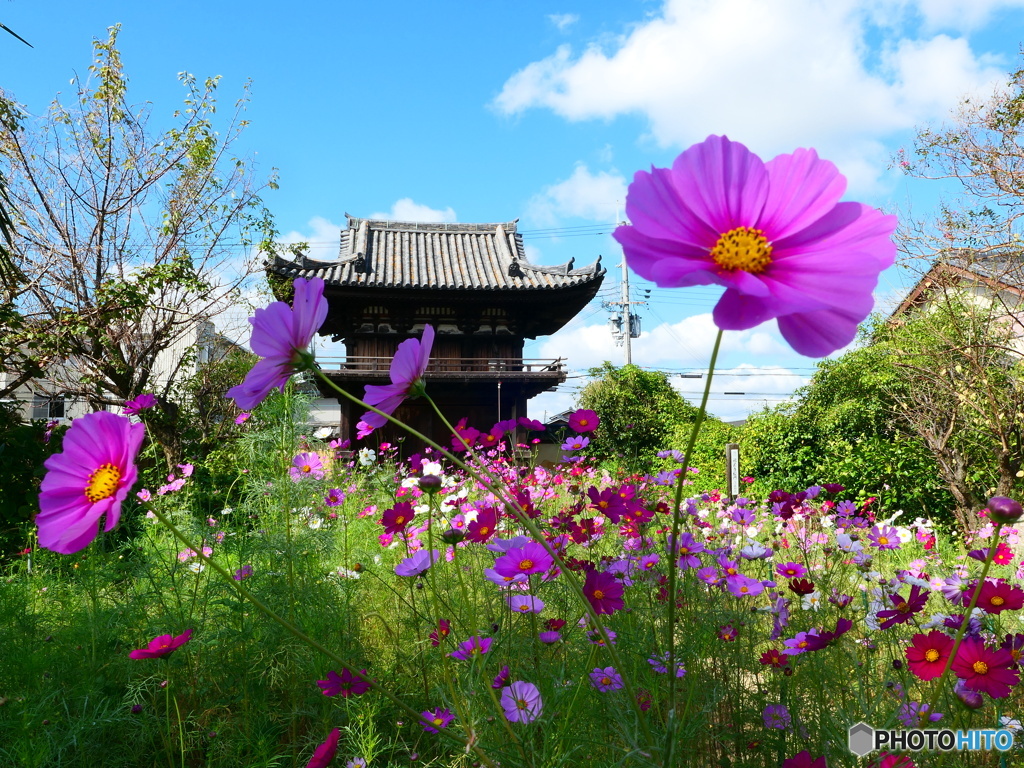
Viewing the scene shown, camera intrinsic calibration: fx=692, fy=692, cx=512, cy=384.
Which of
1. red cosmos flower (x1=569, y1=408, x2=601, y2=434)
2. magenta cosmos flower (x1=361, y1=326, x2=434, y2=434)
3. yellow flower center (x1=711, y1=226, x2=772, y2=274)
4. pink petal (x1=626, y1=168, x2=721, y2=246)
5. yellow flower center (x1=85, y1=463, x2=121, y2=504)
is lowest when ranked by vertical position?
yellow flower center (x1=85, y1=463, x2=121, y2=504)

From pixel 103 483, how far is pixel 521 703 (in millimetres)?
617

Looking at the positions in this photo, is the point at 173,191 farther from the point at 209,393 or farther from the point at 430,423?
the point at 430,423

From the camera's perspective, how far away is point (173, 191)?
7613mm

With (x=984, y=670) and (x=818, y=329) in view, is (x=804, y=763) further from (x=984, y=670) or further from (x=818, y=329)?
(x=818, y=329)

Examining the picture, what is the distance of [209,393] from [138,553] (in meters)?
5.61

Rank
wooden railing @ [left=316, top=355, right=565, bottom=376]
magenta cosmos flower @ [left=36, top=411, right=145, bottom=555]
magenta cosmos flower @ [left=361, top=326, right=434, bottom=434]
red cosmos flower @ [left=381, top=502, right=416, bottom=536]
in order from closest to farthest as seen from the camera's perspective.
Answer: magenta cosmos flower @ [left=36, top=411, right=145, bottom=555] → magenta cosmos flower @ [left=361, top=326, right=434, bottom=434] → red cosmos flower @ [left=381, top=502, right=416, bottom=536] → wooden railing @ [left=316, top=355, right=565, bottom=376]

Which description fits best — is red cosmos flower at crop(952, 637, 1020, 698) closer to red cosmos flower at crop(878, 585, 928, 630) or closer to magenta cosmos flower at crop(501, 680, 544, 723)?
red cosmos flower at crop(878, 585, 928, 630)

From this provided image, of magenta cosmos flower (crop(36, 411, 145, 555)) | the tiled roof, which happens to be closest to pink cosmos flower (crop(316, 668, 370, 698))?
magenta cosmos flower (crop(36, 411, 145, 555))

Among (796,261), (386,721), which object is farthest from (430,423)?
(796,261)

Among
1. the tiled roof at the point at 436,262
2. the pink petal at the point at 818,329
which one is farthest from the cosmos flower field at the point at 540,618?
the tiled roof at the point at 436,262

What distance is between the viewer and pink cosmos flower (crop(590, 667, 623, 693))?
42.5 inches

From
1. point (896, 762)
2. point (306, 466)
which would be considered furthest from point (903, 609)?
point (306, 466)

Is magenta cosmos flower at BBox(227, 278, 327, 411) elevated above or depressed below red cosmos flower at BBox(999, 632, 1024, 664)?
above

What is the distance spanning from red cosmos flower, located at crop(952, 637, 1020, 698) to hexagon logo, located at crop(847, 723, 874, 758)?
14cm
